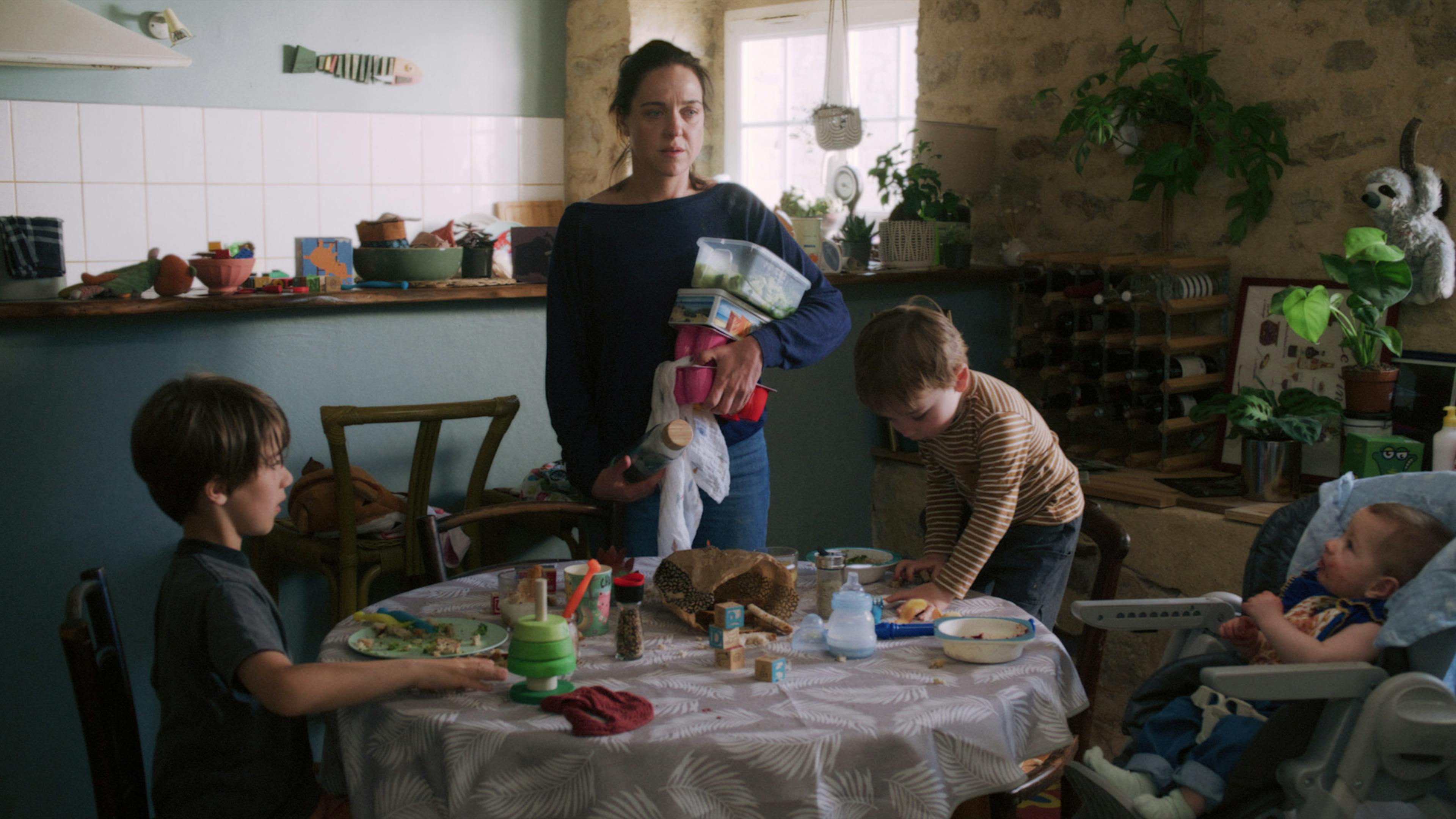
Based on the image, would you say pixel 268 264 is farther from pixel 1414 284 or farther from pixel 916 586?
pixel 1414 284

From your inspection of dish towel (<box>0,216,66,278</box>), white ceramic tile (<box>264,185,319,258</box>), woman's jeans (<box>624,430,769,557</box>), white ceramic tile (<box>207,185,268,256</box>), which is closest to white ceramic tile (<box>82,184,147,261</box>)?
white ceramic tile (<box>207,185,268,256</box>)

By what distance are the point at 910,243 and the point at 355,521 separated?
2.12m

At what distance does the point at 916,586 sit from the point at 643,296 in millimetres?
695

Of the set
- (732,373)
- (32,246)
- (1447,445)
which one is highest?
(32,246)

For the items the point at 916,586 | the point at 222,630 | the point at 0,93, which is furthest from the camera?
the point at 0,93

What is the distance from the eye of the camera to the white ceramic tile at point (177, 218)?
15.6 ft

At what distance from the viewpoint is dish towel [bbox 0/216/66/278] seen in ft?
7.77

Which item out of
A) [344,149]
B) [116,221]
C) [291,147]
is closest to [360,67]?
[344,149]

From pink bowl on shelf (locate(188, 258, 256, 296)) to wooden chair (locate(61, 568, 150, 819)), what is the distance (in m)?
1.22

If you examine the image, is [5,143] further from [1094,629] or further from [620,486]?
[1094,629]

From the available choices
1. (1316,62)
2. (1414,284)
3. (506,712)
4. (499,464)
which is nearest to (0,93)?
(499,464)

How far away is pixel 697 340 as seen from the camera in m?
1.99

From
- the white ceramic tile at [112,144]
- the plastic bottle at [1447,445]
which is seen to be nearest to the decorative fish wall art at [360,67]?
the white ceramic tile at [112,144]

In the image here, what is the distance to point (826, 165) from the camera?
549cm
